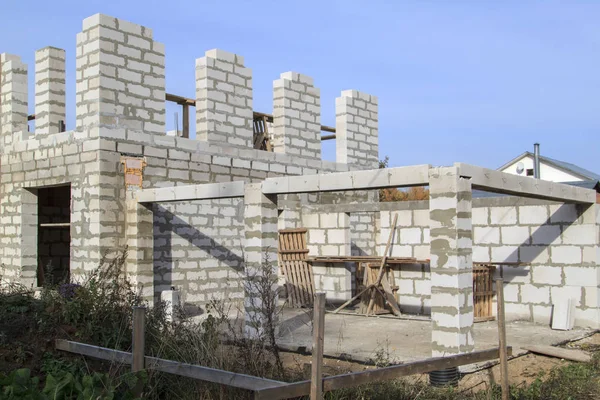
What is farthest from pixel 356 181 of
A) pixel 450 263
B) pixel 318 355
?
pixel 318 355

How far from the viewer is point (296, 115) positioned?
1358 centimetres

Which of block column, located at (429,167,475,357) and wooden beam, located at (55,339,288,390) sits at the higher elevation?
block column, located at (429,167,475,357)

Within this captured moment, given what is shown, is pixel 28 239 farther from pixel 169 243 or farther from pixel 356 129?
pixel 356 129

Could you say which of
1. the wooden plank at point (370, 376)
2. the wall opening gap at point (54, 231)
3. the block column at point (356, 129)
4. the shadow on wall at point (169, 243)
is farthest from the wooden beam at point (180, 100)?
the wooden plank at point (370, 376)

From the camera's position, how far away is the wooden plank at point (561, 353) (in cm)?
785

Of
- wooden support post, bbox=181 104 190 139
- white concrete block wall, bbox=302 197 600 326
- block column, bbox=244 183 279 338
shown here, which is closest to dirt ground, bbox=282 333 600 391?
block column, bbox=244 183 279 338

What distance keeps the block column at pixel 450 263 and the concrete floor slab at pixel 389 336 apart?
0.58m

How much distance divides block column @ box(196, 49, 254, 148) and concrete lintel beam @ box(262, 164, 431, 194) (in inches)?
136

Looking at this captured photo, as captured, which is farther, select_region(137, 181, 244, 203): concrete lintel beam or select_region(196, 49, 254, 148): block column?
select_region(196, 49, 254, 148): block column

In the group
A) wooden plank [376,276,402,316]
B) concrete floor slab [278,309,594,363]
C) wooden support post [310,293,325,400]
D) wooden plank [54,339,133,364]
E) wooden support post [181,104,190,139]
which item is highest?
wooden support post [181,104,190,139]

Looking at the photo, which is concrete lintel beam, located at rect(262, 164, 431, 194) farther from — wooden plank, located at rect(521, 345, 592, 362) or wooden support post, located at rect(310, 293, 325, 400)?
wooden support post, located at rect(310, 293, 325, 400)

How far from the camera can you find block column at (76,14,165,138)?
10.5 m

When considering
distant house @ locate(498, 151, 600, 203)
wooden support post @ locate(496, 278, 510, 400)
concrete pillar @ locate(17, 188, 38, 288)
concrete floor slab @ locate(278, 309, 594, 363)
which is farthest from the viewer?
distant house @ locate(498, 151, 600, 203)

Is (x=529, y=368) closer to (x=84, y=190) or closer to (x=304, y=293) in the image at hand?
(x=304, y=293)
